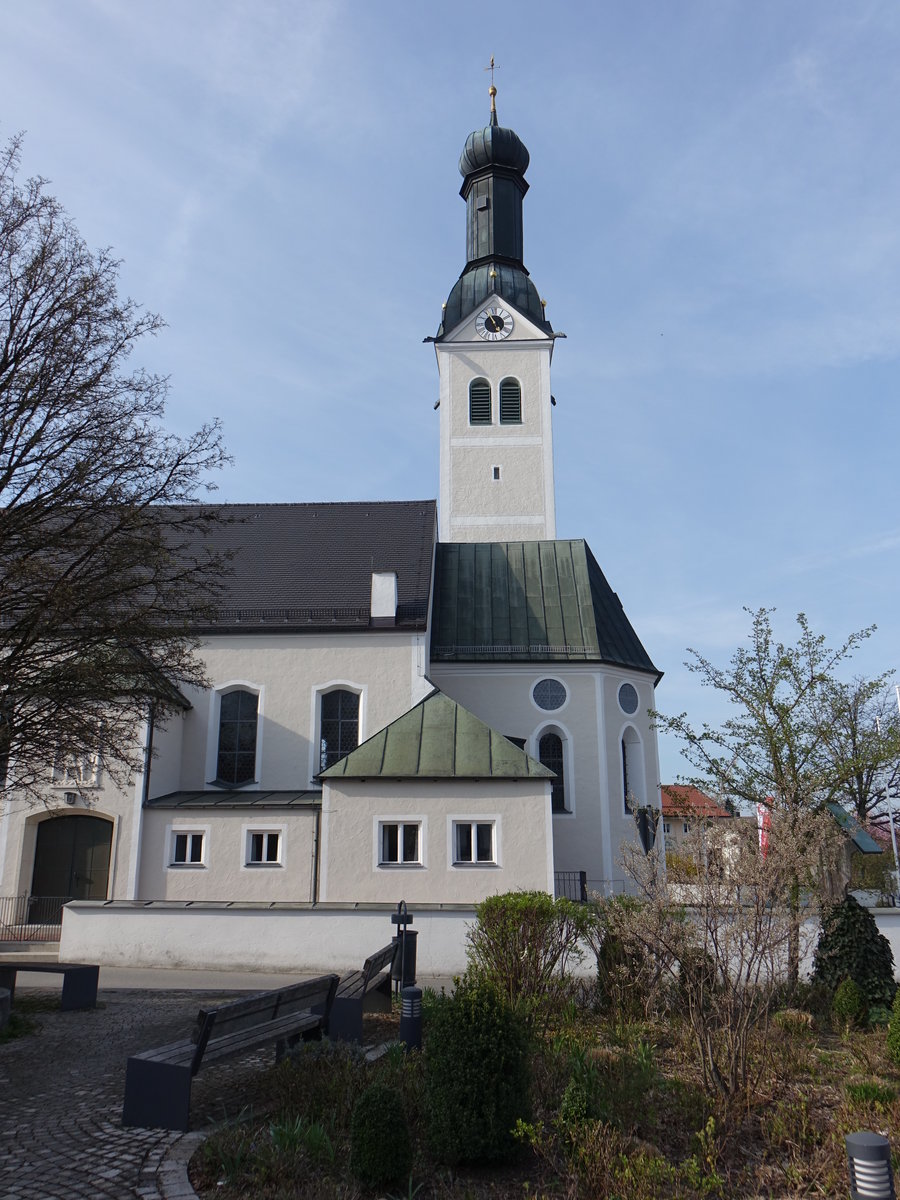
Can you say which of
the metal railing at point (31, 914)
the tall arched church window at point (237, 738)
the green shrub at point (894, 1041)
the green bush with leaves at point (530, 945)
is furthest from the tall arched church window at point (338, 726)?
A: the green shrub at point (894, 1041)

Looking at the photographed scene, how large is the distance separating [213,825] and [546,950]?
12.0m

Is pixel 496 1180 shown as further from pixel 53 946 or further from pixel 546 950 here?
pixel 53 946

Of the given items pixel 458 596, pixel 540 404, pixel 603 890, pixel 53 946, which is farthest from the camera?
pixel 540 404

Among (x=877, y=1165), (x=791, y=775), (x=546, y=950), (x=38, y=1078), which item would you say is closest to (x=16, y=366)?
(x=38, y=1078)

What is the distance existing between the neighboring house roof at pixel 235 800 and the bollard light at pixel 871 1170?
55.7 feet

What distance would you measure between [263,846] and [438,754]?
4364 mm

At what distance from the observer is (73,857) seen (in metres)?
21.5

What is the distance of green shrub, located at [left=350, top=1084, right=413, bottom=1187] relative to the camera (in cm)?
569

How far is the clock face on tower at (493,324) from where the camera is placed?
3628 cm

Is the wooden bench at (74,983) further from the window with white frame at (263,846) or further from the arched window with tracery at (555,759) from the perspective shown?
the arched window with tracery at (555,759)

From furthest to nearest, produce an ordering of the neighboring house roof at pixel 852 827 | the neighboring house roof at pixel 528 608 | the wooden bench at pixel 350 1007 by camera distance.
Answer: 1. the neighboring house roof at pixel 528 608
2. the neighboring house roof at pixel 852 827
3. the wooden bench at pixel 350 1007

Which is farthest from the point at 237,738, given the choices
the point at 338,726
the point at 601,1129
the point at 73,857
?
the point at 601,1129

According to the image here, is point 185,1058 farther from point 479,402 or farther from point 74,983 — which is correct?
point 479,402

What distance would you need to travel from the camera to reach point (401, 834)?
1964 cm
